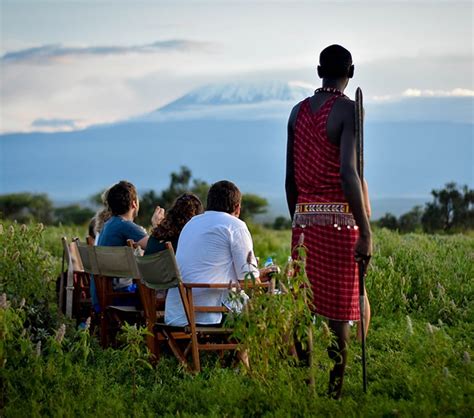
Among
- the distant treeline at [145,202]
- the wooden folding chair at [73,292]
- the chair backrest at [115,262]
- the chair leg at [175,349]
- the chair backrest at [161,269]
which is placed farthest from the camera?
the distant treeline at [145,202]

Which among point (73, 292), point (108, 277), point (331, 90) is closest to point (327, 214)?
point (331, 90)

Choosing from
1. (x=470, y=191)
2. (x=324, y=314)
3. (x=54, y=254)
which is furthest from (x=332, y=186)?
(x=470, y=191)

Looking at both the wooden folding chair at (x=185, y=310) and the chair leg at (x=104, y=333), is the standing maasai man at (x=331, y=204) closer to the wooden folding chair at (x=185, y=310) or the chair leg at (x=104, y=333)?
the wooden folding chair at (x=185, y=310)

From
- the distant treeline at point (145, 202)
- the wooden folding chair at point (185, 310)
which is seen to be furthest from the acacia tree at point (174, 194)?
the wooden folding chair at point (185, 310)

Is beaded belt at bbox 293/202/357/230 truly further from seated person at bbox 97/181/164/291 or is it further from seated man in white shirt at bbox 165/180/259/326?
seated person at bbox 97/181/164/291

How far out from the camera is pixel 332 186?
5.11m

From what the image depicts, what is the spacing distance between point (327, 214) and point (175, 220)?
1.91 meters

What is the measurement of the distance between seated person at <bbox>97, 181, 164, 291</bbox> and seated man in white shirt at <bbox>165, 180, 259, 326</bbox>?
3.85ft

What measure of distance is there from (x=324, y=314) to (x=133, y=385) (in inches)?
50.7

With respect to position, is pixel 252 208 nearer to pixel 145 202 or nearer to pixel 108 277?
pixel 145 202

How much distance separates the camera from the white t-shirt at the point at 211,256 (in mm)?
6168

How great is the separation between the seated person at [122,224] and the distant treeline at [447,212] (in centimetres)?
938

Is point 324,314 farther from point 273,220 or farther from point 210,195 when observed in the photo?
point 273,220

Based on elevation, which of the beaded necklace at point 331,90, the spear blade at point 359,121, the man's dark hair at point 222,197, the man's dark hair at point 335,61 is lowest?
the man's dark hair at point 222,197
